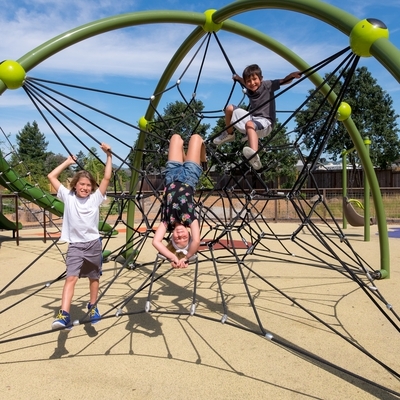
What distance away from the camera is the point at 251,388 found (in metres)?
2.65

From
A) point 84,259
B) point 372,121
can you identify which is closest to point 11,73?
point 84,259

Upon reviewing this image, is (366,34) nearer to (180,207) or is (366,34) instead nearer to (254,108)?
(180,207)

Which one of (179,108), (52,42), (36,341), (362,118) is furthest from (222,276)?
(362,118)

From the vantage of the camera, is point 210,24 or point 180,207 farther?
point 210,24

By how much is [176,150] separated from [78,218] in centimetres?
105

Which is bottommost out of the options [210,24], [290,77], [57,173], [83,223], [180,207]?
[83,223]

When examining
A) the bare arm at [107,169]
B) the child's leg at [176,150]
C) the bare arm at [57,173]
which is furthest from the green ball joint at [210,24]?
the bare arm at [57,173]

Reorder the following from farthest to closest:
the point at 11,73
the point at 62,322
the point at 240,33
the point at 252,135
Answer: the point at 240,33, the point at 252,135, the point at 11,73, the point at 62,322

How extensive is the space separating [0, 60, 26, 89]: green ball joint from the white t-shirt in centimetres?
91

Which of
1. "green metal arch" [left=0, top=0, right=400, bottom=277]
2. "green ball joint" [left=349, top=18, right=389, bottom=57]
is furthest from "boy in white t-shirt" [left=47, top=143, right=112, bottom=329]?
"green ball joint" [left=349, top=18, right=389, bottom=57]

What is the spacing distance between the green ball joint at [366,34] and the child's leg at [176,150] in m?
1.73

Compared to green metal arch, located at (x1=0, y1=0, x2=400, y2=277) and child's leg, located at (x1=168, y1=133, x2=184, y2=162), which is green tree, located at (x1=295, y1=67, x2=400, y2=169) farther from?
child's leg, located at (x1=168, y1=133, x2=184, y2=162)

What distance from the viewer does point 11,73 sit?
321cm

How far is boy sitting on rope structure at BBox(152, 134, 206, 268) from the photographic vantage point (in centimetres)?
339
